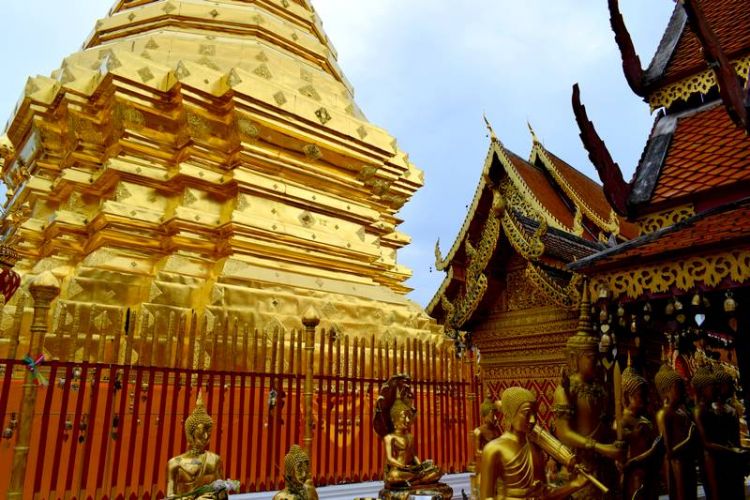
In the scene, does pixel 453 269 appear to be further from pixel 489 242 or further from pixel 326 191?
pixel 326 191

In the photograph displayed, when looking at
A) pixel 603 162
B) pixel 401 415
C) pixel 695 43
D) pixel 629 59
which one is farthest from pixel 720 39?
pixel 401 415

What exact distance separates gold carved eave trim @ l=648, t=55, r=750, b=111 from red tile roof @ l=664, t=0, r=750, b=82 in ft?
0.21

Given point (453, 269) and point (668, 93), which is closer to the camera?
point (668, 93)

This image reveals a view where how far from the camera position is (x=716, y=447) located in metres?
3.83

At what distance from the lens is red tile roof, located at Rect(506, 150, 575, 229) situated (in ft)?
34.3

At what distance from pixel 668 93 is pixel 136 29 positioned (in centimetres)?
1004

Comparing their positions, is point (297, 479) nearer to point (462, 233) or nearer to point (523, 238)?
point (523, 238)

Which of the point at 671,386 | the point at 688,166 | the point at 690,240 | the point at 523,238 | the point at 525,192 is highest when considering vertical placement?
the point at 525,192

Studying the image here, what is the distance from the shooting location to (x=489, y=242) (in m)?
5.46

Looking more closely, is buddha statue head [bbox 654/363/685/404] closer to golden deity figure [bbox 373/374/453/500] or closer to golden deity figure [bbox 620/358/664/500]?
golden deity figure [bbox 620/358/664/500]

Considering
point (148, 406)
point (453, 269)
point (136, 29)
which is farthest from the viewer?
point (136, 29)

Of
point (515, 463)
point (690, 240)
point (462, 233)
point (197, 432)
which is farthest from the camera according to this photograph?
point (462, 233)

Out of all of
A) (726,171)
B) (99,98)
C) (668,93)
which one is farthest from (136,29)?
(726,171)

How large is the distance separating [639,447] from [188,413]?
140 inches
